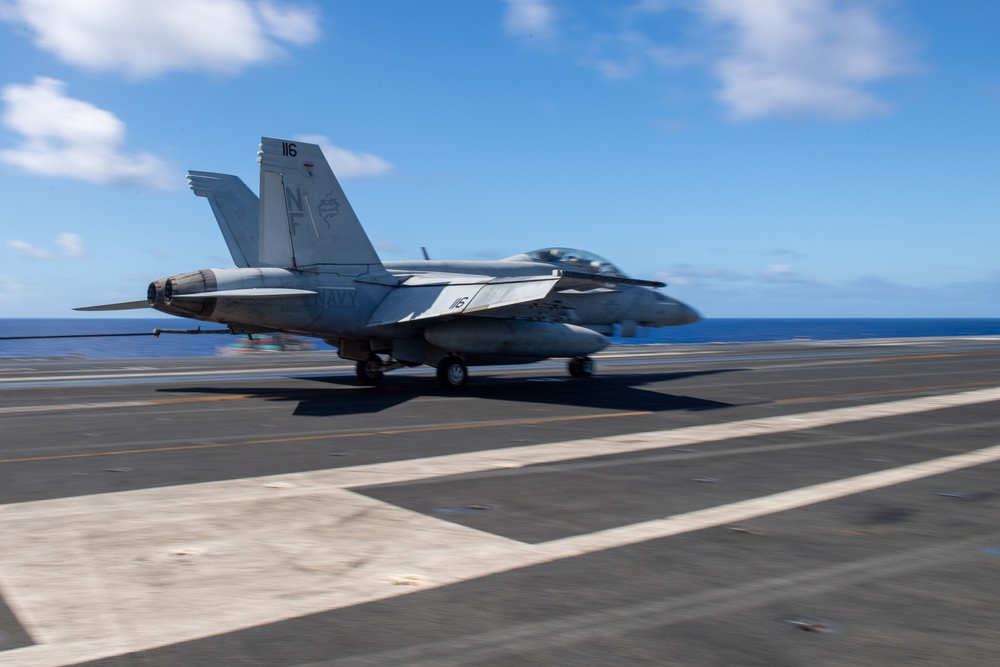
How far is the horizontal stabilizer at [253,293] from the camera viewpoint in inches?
627

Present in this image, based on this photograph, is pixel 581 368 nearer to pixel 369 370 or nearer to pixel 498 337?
pixel 498 337

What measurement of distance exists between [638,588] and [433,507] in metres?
2.52

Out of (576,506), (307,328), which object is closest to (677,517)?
(576,506)

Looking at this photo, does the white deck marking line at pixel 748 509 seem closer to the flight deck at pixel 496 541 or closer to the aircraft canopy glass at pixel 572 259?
the flight deck at pixel 496 541

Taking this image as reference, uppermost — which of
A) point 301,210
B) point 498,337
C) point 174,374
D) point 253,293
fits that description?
point 301,210

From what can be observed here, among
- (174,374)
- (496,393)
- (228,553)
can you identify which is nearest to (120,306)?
(174,374)

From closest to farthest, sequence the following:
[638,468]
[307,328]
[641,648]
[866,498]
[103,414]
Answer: [641,648], [866,498], [638,468], [103,414], [307,328]

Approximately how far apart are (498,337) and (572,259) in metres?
4.56

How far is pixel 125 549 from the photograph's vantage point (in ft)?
18.0

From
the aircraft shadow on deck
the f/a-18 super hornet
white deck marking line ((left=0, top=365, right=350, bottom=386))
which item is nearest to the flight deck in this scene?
the aircraft shadow on deck

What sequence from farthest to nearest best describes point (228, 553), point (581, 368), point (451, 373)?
Result: point (581, 368)
point (451, 373)
point (228, 553)

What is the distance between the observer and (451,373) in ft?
61.4

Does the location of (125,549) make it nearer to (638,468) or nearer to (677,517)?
(677,517)

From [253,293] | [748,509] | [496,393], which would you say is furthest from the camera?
[496,393]
